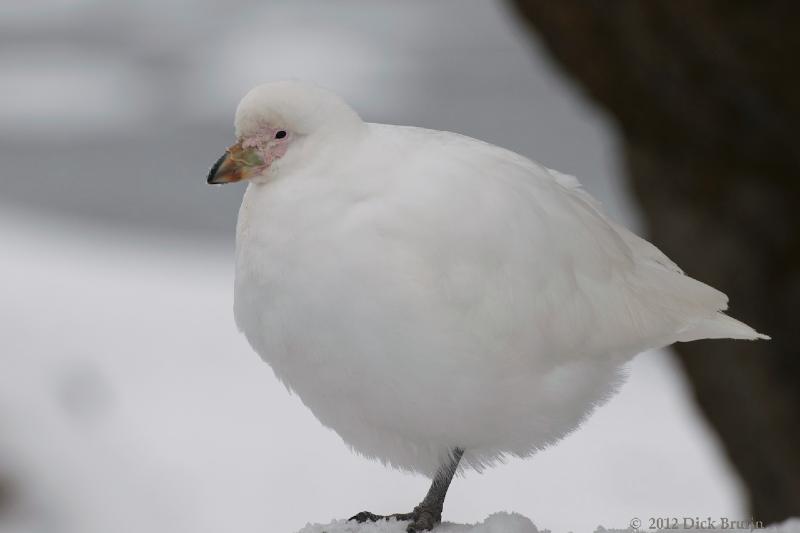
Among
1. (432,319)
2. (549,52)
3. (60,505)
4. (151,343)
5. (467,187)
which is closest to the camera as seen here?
(432,319)

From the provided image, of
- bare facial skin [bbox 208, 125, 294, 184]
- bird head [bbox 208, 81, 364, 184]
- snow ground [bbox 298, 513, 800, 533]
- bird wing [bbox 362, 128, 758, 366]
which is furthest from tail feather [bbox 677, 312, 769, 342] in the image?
bare facial skin [bbox 208, 125, 294, 184]

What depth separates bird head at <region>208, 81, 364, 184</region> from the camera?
436 centimetres

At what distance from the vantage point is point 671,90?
762 centimetres

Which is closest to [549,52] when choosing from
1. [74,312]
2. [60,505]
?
[60,505]

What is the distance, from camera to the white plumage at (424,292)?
4.14 m

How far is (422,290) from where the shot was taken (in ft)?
13.6

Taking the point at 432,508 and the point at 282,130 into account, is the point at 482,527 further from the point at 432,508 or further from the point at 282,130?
the point at 282,130

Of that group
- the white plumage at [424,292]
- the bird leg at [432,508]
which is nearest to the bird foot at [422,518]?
the bird leg at [432,508]

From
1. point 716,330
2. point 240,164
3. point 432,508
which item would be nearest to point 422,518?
point 432,508

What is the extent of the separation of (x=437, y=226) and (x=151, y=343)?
7.80 m

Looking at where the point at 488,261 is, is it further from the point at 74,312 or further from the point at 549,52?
the point at 74,312

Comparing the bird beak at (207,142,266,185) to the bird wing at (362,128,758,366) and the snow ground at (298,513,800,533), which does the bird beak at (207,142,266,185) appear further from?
the snow ground at (298,513,800,533)

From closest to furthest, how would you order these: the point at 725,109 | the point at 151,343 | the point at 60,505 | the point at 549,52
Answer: the point at 725,109 < the point at 549,52 < the point at 60,505 < the point at 151,343

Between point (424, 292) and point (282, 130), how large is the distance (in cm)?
73
